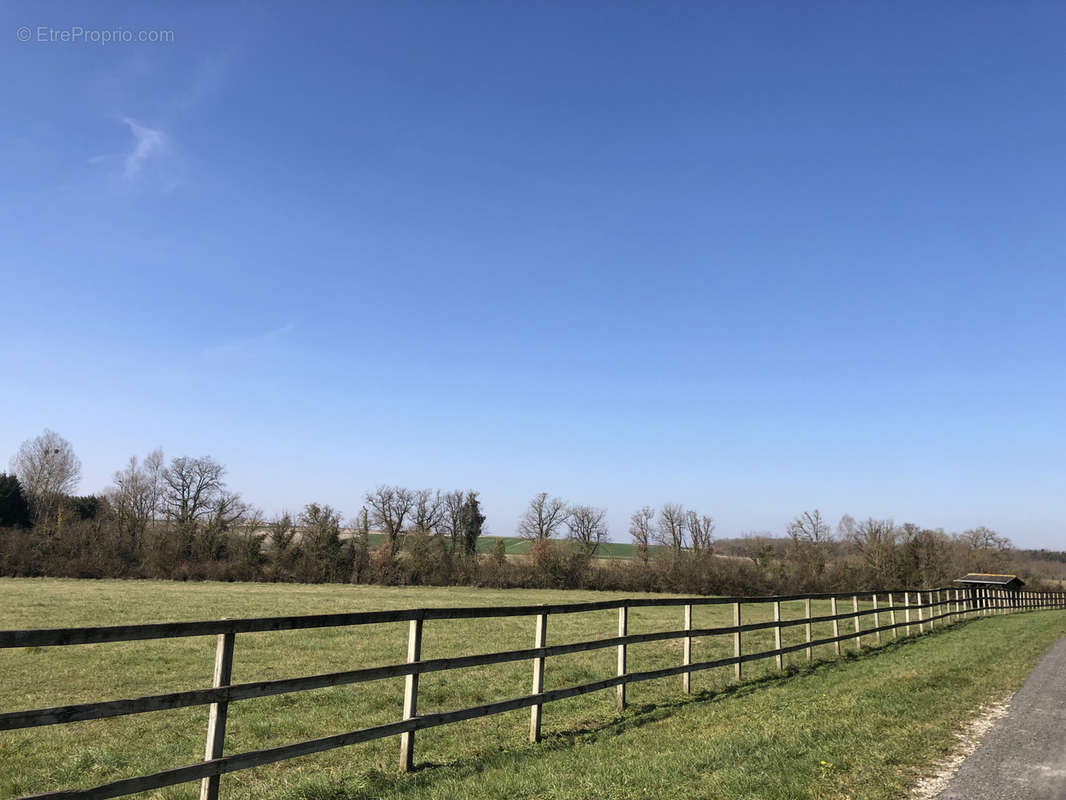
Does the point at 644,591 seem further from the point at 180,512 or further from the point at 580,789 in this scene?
the point at 580,789

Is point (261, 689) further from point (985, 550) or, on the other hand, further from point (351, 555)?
point (985, 550)

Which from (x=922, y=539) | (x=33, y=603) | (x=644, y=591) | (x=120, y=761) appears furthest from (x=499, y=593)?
(x=120, y=761)

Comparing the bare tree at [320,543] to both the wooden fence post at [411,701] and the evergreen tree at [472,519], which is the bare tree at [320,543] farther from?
the wooden fence post at [411,701]

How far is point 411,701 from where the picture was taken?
22.9 ft

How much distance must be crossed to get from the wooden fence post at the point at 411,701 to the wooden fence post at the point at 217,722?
176 cm

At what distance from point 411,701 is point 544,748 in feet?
5.89

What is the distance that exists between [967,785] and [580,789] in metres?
3.57

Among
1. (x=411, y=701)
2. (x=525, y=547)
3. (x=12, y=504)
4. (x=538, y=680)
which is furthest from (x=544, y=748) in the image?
(x=525, y=547)

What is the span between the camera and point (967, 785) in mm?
6375

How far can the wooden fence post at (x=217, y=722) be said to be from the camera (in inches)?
214

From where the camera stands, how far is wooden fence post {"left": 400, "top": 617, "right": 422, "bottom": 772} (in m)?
6.87

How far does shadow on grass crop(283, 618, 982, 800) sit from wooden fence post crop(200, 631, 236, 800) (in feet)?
2.79

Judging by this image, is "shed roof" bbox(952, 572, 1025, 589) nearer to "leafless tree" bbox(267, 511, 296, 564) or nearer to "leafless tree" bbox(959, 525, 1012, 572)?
"leafless tree" bbox(959, 525, 1012, 572)

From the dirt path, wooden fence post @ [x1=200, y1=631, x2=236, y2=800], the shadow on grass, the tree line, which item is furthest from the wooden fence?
the tree line
